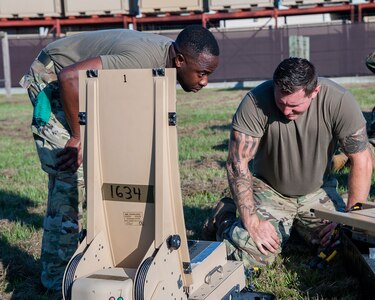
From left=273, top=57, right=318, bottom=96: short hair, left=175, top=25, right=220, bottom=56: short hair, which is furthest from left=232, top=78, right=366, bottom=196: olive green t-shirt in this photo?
left=175, top=25, right=220, bottom=56: short hair

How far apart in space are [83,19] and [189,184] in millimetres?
27702

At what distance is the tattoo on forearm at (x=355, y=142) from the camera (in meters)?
4.50

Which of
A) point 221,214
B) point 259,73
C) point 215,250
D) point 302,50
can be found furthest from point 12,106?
point 215,250

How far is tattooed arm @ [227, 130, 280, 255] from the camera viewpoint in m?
4.37

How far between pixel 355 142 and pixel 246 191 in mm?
784

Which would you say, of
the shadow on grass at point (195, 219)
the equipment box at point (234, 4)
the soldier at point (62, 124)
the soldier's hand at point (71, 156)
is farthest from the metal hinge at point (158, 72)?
the equipment box at point (234, 4)

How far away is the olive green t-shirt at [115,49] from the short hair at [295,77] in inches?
28.4

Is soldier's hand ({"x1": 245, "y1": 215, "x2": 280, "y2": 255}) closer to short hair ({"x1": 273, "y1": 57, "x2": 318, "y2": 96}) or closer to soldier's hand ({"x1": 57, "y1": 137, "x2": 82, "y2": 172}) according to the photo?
short hair ({"x1": 273, "y1": 57, "x2": 318, "y2": 96})

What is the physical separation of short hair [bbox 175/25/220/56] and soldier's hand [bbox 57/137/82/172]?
2.61ft

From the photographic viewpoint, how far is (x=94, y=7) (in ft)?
108

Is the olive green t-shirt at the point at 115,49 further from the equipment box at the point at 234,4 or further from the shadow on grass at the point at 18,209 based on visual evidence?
the equipment box at the point at 234,4

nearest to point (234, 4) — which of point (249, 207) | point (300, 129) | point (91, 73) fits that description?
point (300, 129)

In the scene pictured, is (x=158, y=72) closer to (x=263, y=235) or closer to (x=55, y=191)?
(x=55, y=191)

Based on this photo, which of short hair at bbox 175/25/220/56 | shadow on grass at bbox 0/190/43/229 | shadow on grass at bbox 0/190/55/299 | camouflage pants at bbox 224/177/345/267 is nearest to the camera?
short hair at bbox 175/25/220/56
